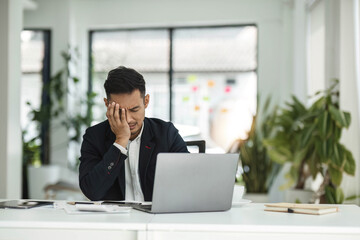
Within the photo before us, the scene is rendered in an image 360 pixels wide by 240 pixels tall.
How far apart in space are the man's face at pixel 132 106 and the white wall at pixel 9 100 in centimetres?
309

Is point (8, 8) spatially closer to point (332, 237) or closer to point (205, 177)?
point (205, 177)

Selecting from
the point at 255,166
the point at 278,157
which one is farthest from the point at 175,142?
the point at 255,166

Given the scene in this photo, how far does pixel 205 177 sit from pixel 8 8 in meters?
4.16

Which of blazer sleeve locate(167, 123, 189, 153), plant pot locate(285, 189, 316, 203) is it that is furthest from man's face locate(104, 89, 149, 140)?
plant pot locate(285, 189, 316, 203)

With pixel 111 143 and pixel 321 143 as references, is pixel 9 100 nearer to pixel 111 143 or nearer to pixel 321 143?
pixel 111 143

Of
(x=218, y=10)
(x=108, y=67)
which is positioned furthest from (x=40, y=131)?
(x=218, y=10)

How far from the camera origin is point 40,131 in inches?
298

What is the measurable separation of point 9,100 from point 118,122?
3.25 m

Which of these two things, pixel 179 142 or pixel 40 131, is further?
pixel 40 131

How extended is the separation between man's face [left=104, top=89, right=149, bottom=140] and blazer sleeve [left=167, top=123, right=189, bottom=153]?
0.21 meters

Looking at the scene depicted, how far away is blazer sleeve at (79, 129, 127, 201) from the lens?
7.17 ft

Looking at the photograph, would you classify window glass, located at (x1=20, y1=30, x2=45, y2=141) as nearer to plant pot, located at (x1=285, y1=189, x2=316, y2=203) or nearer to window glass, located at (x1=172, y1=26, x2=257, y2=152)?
window glass, located at (x1=172, y1=26, x2=257, y2=152)

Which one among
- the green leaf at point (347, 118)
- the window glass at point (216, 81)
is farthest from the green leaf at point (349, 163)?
the window glass at point (216, 81)

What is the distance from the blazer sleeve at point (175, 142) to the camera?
8.43 feet
